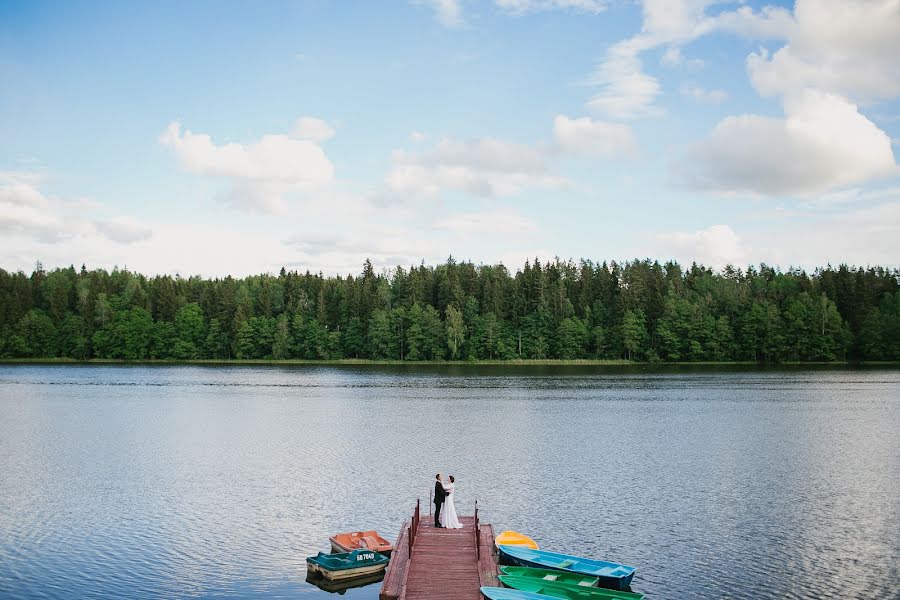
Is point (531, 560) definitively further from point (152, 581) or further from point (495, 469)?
point (495, 469)

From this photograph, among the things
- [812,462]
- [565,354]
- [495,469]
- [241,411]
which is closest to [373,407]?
[241,411]

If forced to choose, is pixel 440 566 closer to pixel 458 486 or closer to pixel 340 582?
pixel 340 582

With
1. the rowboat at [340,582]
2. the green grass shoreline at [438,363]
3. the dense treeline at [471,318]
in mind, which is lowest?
the rowboat at [340,582]

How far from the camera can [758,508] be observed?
33031mm

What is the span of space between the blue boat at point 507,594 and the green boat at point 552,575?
5.25 feet

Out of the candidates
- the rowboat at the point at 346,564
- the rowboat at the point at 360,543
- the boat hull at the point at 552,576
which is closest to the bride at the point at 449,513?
the rowboat at the point at 360,543

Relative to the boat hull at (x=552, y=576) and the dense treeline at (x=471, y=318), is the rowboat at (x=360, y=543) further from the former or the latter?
the dense treeline at (x=471, y=318)

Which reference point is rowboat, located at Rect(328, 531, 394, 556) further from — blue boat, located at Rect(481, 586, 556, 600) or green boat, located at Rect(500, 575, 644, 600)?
blue boat, located at Rect(481, 586, 556, 600)

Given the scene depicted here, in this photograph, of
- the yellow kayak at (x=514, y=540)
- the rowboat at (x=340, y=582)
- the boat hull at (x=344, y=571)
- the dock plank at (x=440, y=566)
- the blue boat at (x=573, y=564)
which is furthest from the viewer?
the yellow kayak at (x=514, y=540)

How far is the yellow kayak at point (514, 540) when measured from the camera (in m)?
26.0

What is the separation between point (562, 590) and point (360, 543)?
8554 millimetres

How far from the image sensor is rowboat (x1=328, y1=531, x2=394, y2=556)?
86.1 feet

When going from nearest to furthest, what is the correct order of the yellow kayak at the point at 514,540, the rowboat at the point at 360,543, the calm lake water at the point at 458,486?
the calm lake water at the point at 458,486, the yellow kayak at the point at 514,540, the rowboat at the point at 360,543

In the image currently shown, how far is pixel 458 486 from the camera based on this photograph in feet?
126
